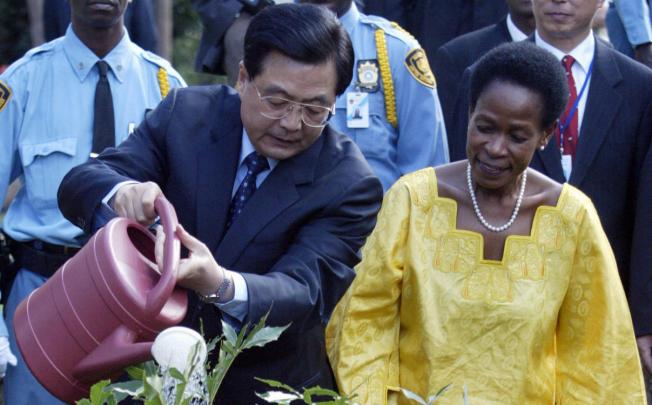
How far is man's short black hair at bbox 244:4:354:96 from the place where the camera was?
3559 mm

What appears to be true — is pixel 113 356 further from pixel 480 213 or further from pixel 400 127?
pixel 400 127

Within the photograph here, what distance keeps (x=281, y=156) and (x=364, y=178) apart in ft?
0.71

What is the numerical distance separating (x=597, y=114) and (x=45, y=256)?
6.20 ft

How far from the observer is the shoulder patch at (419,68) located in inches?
203

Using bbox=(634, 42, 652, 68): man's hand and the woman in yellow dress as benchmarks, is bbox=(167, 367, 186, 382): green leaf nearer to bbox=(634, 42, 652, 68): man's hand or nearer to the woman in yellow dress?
the woman in yellow dress

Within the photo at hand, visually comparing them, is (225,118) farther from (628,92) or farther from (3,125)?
(628,92)

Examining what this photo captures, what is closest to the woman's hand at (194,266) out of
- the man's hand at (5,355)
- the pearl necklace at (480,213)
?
the pearl necklace at (480,213)

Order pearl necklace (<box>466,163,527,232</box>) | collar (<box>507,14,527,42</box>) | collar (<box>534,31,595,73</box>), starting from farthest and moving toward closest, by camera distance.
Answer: collar (<box>507,14,527,42</box>) → collar (<box>534,31,595,73</box>) → pearl necklace (<box>466,163,527,232</box>)

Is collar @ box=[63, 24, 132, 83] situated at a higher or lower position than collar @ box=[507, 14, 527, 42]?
lower

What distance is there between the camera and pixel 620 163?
4770 mm

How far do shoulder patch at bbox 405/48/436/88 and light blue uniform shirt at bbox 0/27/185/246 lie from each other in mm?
832

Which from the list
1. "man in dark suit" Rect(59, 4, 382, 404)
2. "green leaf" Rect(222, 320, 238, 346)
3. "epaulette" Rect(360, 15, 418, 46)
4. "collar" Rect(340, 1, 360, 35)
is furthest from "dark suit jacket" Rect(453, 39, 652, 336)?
"green leaf" Rect(222, 320, 238, 346)

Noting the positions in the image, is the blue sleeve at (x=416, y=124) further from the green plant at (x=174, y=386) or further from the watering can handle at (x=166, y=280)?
the green plant at (x=174, y=386)

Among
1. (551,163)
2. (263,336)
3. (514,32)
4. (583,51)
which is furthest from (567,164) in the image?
(263,336)
